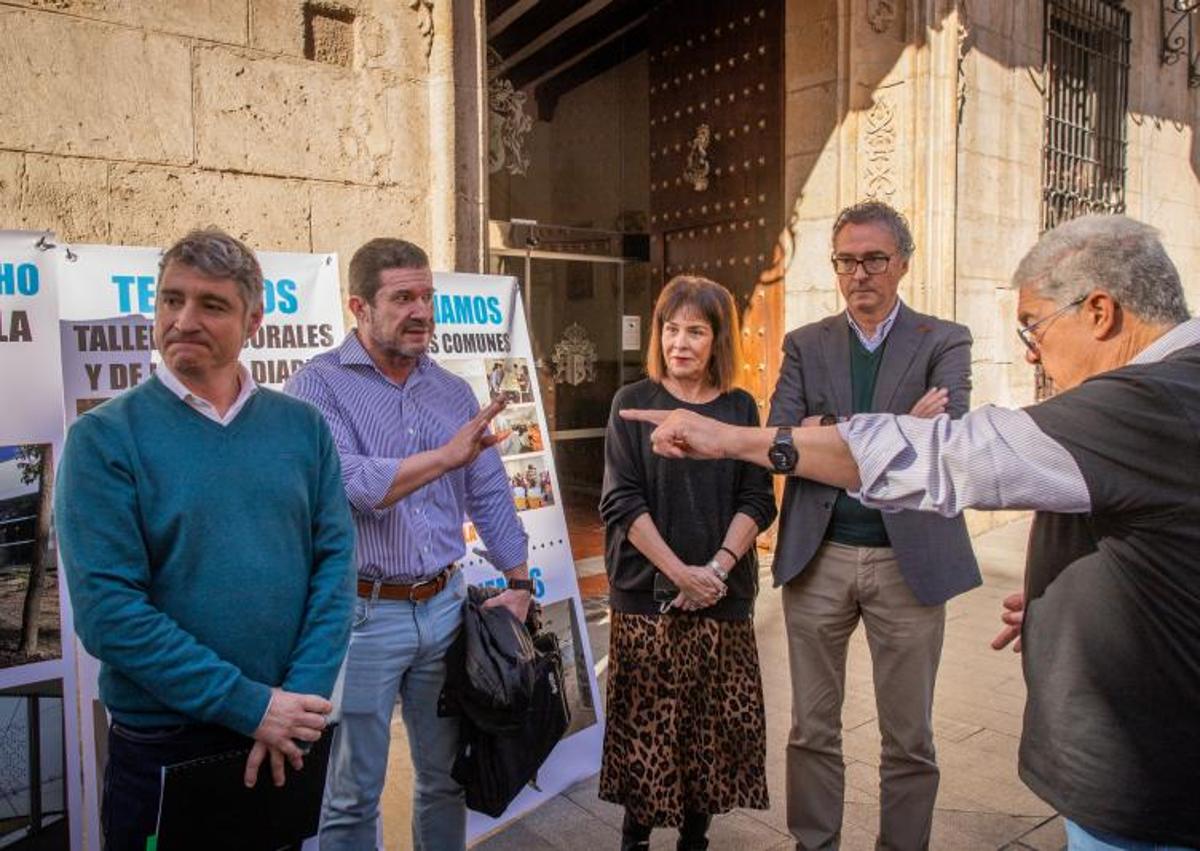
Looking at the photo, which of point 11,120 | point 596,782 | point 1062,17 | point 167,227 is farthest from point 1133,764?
point 1062,17

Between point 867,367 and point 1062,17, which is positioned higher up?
point 1062,17

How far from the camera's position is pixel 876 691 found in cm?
267

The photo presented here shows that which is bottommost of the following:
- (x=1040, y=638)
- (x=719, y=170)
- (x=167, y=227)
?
(x=1040, y=638)

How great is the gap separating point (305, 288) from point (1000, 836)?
3.10m

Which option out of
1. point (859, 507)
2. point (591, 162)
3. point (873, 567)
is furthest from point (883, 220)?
point (591, 162)

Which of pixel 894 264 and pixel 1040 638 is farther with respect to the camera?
pixel 894 264

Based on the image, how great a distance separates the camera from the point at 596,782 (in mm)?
3443

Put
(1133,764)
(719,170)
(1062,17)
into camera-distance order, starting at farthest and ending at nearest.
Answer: (1062,17) → (719,170) → (1133,764)

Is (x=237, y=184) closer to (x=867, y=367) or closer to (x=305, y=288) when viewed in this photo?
(x=305, y=288)

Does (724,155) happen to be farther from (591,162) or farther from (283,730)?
(283,730)

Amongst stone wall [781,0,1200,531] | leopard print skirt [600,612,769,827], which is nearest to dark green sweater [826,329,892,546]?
leopard print skirt [600,612,769,827]

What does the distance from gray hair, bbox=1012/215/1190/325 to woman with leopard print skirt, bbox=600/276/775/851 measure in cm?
131

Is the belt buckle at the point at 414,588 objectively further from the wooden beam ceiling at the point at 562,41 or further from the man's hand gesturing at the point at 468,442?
the wooden beam ceiling at the point at 562,41

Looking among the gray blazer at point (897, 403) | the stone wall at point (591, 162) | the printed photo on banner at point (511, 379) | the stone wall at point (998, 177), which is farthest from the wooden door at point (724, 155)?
the gray blazer at point (897, 403)
